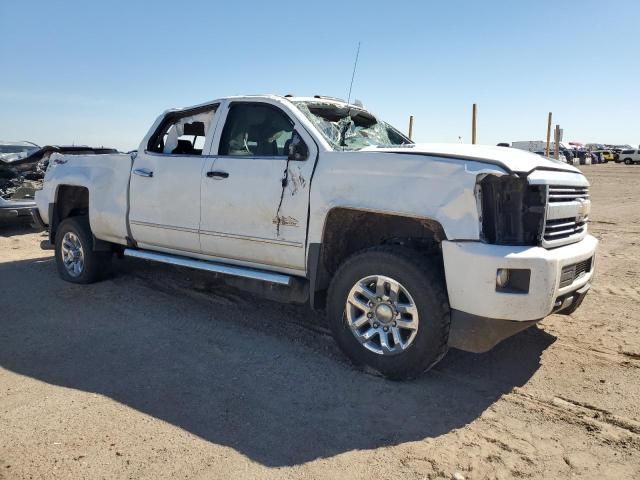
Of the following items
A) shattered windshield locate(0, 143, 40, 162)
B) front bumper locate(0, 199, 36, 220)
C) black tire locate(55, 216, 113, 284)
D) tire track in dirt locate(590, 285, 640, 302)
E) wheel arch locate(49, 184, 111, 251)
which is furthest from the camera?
shattered windshield locate(0, 143, 40, 162)

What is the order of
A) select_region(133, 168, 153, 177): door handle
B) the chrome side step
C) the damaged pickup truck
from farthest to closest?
the damaged pickup truck < select_region(133, 168, 153, 177): door handle < the chrome side step

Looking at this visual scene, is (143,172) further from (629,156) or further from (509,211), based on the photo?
(629,156)

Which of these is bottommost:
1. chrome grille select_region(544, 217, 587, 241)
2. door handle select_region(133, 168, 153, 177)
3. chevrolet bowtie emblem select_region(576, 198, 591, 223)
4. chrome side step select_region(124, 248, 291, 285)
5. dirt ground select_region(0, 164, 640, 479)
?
dirt ground select_region(0, 164, 640, 479)

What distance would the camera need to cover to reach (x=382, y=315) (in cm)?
385

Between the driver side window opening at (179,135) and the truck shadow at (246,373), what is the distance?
1.61 meters

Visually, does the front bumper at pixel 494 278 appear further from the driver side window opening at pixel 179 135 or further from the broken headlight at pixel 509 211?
the driver side window opening at pixel 179 135

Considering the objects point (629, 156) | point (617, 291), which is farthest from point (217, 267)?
point (629, 156)

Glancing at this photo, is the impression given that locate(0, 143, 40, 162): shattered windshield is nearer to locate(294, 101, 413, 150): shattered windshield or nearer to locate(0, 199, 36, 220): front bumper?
locate(0, 199, 36, 220): front bumper

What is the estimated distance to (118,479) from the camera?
107 inches

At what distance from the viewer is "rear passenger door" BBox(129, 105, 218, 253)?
5105 mm

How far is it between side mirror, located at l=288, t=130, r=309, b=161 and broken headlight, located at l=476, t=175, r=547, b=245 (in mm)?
1488

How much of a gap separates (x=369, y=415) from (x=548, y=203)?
1797mm

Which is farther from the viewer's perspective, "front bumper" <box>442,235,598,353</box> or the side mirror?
the side mirror

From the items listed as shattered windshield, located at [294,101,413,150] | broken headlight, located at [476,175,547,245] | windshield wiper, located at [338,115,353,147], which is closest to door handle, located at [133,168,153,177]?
shattered windshield, located at [294,101,413,150]
